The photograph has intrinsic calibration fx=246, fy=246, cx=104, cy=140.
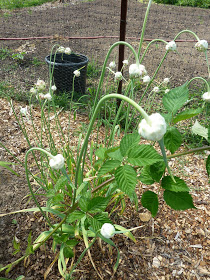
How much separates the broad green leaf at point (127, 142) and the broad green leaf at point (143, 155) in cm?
1

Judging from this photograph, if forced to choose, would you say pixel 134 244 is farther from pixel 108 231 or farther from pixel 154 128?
pixel 154 128

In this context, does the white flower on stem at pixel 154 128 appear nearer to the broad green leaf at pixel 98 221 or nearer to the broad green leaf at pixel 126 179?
the broad green leaf at pixel 126 179

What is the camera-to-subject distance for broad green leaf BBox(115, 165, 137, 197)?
63 centimetres

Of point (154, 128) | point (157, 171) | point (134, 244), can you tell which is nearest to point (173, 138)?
point (157, 171)

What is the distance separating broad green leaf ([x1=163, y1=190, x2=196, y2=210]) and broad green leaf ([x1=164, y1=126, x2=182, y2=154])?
0.14 meters

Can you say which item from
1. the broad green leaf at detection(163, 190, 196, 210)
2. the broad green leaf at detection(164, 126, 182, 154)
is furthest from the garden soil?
the broad green leaf at detection(164, 126, 182, 154)

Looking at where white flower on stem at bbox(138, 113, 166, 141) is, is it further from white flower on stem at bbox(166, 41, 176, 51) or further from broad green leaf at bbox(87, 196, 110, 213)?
white flower on stem at bbox(166, 41, 176, 51)

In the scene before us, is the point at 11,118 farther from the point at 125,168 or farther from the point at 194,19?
the point at 194,19

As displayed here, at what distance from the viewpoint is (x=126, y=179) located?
64cm

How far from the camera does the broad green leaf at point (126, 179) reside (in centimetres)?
63

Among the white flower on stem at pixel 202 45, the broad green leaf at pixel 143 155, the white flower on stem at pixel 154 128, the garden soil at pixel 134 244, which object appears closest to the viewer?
the white flower on stem at pixel 154 128

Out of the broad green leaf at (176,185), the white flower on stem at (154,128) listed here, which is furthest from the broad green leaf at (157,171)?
the white flower on stem at (154,128)

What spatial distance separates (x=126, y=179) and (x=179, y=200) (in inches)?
8.0

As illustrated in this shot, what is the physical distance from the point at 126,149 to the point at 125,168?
0.05 metres
